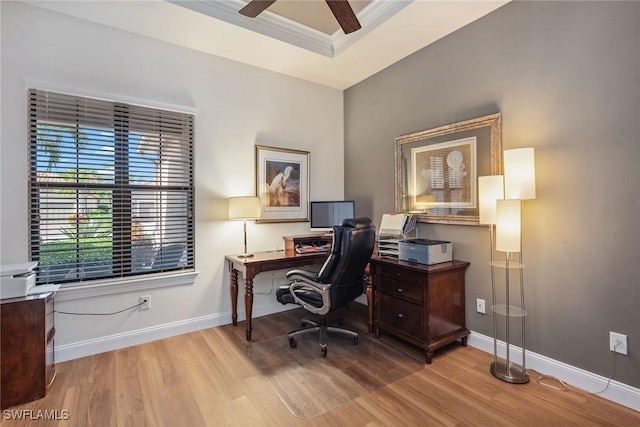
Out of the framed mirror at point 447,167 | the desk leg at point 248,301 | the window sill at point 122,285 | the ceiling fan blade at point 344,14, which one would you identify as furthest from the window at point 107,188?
the framed mirror at point 447,167

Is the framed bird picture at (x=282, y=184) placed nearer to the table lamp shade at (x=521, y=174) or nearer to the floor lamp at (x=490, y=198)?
the floor lamp at (x=490, y=198)

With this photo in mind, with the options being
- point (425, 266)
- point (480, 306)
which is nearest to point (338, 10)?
point (425, 266)

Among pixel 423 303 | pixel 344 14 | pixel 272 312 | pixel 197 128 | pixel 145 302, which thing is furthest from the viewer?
pixel 272 312

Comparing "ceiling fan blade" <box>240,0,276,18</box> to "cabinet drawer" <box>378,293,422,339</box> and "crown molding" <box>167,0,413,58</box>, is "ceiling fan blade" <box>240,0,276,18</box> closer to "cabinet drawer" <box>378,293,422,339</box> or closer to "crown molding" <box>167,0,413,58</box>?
"crown molding" <box>167,0,413,58</box>

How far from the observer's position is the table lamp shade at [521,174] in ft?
6.84

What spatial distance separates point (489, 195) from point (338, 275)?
1307mm

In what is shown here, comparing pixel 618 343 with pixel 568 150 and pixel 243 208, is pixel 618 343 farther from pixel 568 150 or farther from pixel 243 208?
pixel 243 208

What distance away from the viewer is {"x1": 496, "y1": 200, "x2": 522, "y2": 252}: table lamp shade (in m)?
2.07

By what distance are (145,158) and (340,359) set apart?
2457mm

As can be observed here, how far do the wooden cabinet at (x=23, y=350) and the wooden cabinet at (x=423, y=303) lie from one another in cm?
253

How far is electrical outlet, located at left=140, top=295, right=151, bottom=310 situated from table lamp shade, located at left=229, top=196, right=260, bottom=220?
3.44 ft

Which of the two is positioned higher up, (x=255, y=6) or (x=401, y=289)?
(x=255, y=6)

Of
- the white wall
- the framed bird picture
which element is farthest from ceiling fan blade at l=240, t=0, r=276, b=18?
the framed bird picture

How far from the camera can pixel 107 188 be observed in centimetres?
262
